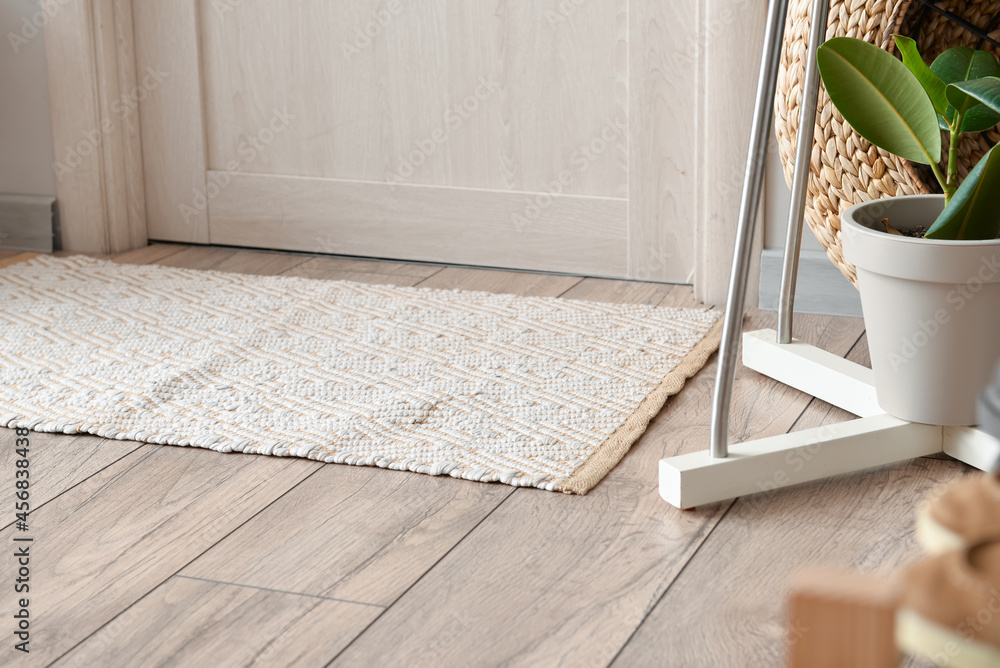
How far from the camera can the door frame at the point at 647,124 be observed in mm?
1632

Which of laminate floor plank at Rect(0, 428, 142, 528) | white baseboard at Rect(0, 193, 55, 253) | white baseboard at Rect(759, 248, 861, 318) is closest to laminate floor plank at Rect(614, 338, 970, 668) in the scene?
white baseboard at Rect(759, 248, 861, 318)

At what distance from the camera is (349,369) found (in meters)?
1.44

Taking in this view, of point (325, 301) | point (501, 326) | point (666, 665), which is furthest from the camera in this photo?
point (325, 301)

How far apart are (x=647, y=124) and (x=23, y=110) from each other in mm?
1219

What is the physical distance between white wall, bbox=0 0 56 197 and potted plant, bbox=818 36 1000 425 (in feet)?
5.29

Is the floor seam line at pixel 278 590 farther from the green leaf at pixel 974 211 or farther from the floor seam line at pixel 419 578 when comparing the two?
the green leaf at pixel 974 211

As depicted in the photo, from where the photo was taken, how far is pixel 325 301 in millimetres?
1739

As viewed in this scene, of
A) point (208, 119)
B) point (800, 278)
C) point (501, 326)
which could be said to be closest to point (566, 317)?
point (501, 326)

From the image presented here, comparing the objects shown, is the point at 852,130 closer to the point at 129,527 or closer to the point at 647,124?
the point at 647,124

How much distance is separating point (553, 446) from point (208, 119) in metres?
1.19

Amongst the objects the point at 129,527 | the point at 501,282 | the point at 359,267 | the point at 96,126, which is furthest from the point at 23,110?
the point at 129,527

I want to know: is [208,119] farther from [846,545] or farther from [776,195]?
[846,545]

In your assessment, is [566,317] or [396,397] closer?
[396,397]

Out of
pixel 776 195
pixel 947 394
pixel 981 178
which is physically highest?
pixel 981 178
